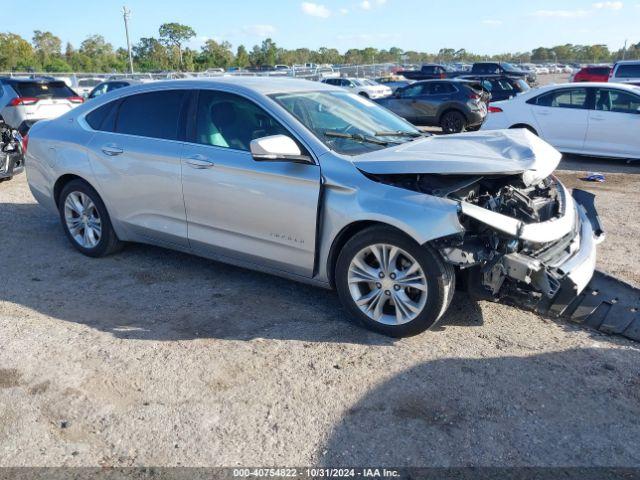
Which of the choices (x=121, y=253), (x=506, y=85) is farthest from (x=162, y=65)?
(x=121, y=253)

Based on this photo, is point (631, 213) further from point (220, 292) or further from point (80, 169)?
point (80, 169)

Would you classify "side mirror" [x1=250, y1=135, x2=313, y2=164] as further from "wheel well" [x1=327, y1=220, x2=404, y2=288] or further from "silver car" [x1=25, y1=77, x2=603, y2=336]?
"wheel well" [x1=327, y1=220, x2=404, y2=288]

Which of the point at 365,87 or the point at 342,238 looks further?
the point at 365,87

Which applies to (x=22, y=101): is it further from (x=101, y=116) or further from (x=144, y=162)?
(x=144, y=162)

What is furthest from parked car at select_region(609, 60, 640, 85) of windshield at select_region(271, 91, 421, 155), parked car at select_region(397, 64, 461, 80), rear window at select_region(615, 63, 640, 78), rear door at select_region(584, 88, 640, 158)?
windshield at select_region(271, 91, 421, 155)

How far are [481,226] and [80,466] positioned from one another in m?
2.66

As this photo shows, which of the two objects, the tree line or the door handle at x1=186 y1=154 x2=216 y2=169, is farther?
the tree line

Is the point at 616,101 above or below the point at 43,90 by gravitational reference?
above

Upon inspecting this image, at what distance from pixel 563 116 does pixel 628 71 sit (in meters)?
10.4

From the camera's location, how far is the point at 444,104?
1576 centimetres

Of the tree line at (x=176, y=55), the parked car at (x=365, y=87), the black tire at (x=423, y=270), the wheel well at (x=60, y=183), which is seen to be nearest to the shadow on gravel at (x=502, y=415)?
the black tire at (x=423, y=270)

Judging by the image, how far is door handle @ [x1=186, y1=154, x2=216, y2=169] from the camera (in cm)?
454

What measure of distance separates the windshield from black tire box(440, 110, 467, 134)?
10.9 meters

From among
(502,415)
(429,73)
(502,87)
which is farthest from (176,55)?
(502,415)
